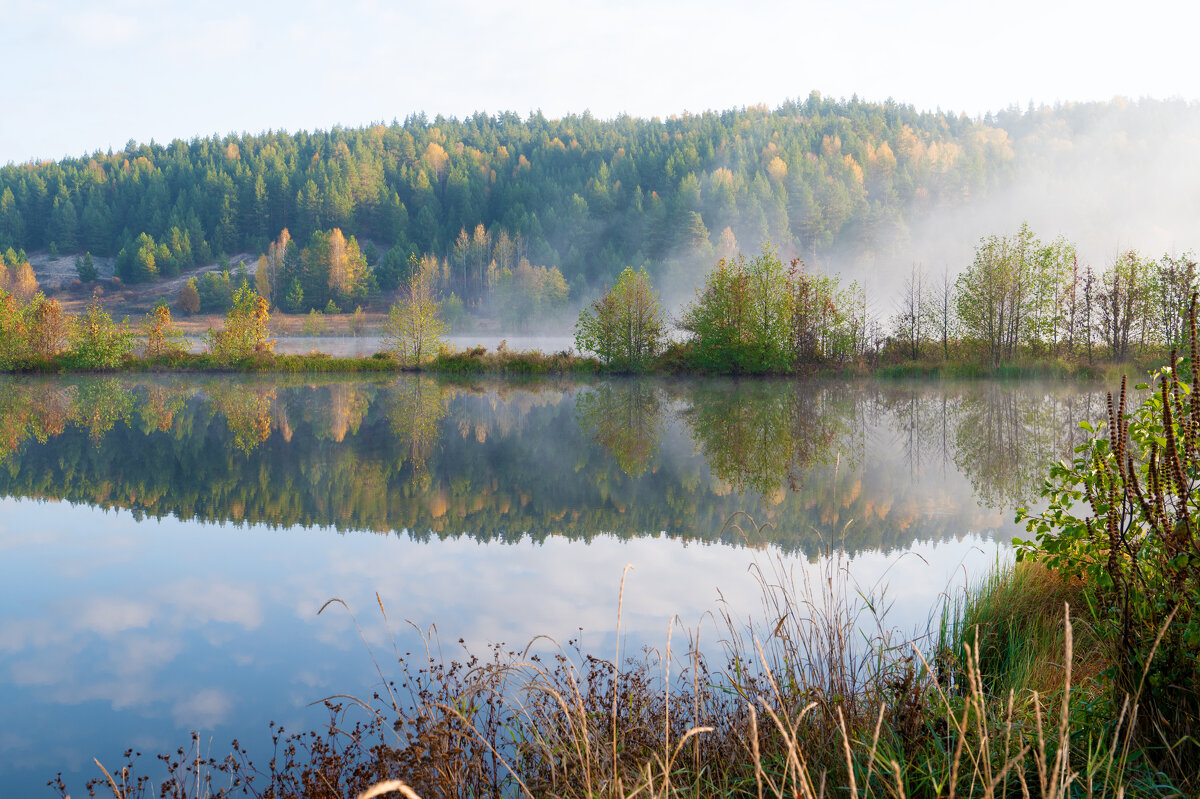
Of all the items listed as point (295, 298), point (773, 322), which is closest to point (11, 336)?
point (773, 322)

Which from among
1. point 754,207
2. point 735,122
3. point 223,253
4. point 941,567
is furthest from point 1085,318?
point 223,253

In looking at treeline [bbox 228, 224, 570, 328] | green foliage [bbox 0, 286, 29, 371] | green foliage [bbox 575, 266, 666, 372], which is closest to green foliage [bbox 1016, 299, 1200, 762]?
green foliage [bbox 575, 266, 666, 372]

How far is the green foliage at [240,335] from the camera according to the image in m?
36.2

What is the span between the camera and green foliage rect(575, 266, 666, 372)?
104ft

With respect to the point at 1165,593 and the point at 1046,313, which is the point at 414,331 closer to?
the point at 1046,313

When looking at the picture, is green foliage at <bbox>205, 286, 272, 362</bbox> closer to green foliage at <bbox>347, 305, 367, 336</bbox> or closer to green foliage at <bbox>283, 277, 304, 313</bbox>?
green foliage at <bbox>347, 305, 367, 336</bbox>

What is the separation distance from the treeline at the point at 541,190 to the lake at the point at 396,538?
5857 cm

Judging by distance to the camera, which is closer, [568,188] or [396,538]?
[396,538]

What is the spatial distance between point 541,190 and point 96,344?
58231mm

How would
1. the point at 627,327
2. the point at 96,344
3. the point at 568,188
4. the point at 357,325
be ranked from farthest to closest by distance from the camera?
the point at 568,188 < the point at 357,325 < the point at 96,344 < the point at 627,327

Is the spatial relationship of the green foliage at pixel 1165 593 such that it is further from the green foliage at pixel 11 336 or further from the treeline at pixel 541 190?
the treeline at pixel 541 190

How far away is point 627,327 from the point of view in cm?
3203

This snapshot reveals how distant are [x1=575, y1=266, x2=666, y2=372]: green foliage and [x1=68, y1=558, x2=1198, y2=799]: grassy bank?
2792 centimetres

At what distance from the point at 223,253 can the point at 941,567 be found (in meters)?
92.0
